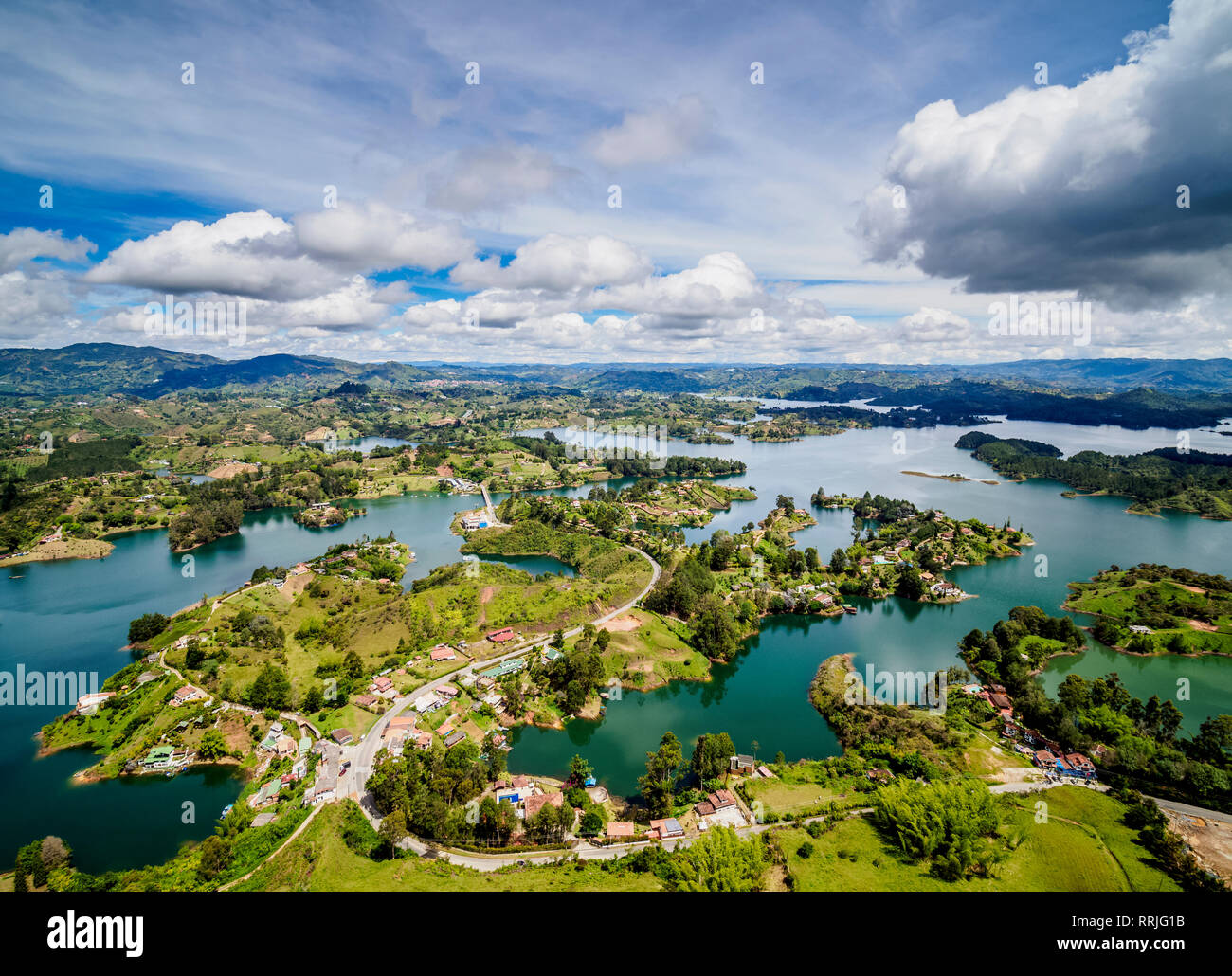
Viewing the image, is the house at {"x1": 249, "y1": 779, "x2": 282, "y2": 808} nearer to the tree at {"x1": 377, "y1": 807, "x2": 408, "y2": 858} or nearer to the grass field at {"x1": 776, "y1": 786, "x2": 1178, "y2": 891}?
the tree at {"x1": 377, "y1": 807, "x2": 408, "y2": 858}

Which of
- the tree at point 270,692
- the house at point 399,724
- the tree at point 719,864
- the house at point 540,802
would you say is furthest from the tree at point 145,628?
the tree at point 719,864

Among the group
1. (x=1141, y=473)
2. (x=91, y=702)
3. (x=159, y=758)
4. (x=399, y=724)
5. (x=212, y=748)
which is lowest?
(x=159, y=758)

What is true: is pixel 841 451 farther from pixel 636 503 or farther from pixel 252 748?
pixel 252 748

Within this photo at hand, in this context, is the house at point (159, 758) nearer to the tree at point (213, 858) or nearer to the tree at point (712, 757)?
the tree at point (213, 858)

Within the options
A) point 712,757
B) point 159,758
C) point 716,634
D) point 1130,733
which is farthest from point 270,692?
point 1130,733

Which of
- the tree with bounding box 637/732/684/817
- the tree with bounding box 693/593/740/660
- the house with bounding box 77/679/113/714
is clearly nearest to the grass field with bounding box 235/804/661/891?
the tree with bounding box 637/732/684/817

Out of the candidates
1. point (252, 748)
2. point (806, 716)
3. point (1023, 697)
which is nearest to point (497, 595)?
point (252, 748)

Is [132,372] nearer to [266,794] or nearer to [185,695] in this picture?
[185,695]
